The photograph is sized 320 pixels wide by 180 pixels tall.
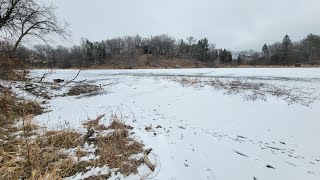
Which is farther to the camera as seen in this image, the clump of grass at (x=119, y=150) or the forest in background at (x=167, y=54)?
the forest in background at (x=167, y=54)

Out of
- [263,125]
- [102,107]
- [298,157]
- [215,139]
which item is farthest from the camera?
[102,107]

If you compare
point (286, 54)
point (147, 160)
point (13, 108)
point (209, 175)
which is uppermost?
point (286, 54)

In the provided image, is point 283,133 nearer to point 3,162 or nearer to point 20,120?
point 3,162

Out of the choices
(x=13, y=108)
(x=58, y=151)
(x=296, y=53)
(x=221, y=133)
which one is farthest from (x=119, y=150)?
(x=296, y=53)

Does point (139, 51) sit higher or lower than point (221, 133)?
higher

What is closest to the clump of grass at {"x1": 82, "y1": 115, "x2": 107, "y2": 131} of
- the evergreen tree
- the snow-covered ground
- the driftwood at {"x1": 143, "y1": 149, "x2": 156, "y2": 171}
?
the snow-covered ground

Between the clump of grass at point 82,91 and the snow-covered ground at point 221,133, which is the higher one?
the clump of grass at point 82,91

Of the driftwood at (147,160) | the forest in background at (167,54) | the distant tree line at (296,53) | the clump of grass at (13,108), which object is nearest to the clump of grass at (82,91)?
the clump of grass at (13,108)

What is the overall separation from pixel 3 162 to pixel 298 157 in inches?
203

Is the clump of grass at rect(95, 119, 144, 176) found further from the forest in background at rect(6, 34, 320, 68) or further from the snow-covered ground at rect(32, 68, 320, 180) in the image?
the forest in background at rect(6, 34, 320, 68)

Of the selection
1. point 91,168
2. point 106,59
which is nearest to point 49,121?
point 91,168

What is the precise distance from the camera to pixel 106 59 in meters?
73.1

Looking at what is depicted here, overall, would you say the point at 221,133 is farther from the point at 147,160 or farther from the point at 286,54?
the point at 286,54

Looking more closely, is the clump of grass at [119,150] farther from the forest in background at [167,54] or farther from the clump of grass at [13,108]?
the forest in background at [167,54]
